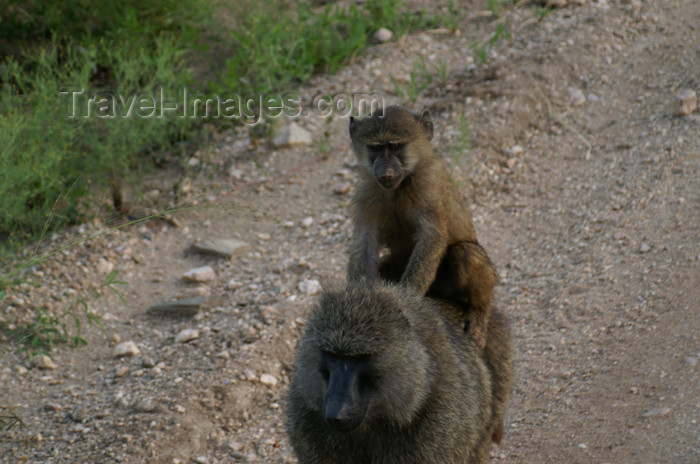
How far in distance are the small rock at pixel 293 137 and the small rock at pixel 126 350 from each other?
2479 mm

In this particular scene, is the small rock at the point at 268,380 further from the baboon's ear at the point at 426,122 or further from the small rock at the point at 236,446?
the baboon's ear at the point at 426,122

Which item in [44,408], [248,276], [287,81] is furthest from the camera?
[287,81]

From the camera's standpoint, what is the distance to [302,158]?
6781 millimetres

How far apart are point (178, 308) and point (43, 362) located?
0.93 metres

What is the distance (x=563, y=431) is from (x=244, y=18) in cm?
509

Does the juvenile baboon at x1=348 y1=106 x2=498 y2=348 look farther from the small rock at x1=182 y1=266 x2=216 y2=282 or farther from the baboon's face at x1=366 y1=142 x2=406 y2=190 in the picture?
the small rock at x1=182 y1=266 x2=216 y2=282

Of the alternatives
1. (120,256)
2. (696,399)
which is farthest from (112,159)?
(696,399)

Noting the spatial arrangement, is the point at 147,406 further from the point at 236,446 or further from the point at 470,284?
the point at 470,284

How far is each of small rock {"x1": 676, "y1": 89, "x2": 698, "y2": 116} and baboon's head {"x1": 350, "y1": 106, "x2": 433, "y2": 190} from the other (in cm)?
298

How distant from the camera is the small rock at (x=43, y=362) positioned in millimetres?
4930

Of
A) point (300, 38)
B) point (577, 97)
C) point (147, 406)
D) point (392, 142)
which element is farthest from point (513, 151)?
point (147, 406)

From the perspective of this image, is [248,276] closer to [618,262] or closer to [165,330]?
[165,330]

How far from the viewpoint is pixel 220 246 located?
5941 mm

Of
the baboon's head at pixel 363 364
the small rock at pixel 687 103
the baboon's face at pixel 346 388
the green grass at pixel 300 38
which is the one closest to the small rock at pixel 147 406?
the baboon's head at pixel 363 364
